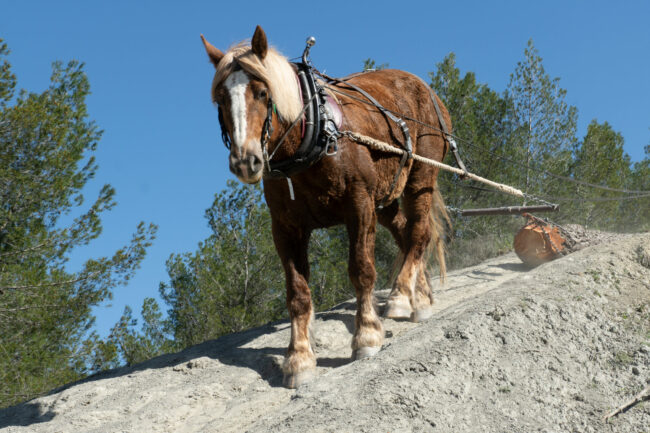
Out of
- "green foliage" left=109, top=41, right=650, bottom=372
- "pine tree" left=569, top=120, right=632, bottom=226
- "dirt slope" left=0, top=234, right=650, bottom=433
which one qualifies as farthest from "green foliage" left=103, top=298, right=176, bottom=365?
"pine tree" left=569, top=120, right=632, bottom=226

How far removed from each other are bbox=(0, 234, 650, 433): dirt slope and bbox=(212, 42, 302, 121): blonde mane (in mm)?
1957

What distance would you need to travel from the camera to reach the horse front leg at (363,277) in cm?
505

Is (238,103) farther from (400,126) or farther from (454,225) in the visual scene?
(454,225)

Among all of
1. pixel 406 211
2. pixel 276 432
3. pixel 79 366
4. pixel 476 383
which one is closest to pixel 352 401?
pixel 276 432

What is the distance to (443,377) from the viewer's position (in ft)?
13.3

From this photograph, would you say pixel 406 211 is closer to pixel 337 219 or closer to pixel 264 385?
pixel 337 219

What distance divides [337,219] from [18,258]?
762 centimetres

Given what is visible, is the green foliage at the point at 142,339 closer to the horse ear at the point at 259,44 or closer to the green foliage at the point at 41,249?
the green foliage at the point at 41,249

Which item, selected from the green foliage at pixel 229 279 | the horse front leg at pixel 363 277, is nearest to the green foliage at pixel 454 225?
the green foliage at pixel 229 279

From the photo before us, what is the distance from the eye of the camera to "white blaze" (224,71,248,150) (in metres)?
4.13

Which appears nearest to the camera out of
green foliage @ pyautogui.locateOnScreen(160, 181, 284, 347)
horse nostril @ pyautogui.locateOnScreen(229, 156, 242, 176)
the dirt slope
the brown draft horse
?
the dirt slope

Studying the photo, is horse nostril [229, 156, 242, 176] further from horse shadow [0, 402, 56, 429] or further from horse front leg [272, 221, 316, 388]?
horse shadow [0, 402, 56, 429]

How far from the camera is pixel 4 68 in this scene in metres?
10.5

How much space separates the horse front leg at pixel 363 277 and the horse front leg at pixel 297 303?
41 centimetres
